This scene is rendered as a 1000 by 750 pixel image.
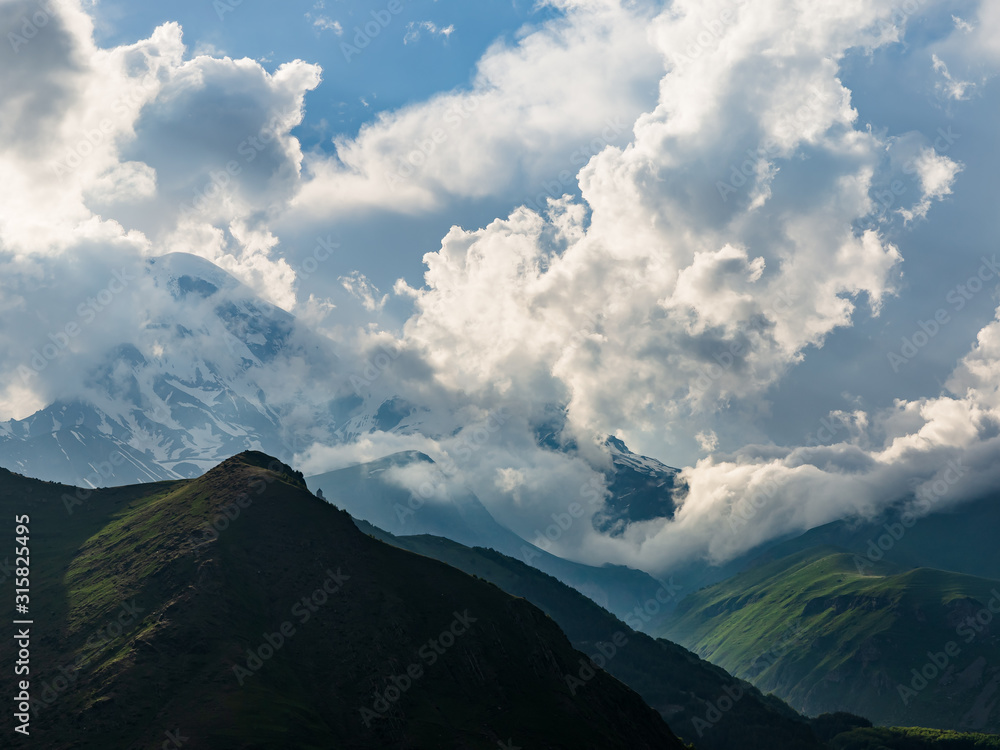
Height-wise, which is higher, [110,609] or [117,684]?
[110,609]

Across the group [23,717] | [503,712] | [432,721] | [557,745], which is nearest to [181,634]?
[23,717]

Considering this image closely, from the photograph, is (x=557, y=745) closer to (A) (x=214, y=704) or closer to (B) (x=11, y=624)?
(A) (x=214, y=704)

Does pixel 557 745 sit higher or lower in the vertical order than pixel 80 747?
lower

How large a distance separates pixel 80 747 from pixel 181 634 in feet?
120

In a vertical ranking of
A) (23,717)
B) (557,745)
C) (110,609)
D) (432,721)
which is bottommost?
(557,745)

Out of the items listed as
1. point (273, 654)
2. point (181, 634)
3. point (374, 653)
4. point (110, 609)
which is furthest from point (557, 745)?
point (110, 609)

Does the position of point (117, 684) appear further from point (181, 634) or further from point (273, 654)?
point (273, 654)

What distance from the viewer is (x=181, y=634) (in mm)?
182125

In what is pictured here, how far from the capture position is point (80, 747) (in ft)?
482

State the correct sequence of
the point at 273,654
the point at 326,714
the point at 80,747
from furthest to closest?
1. the point at 273,654
2. the point at 326,714
3. the point at 80,747

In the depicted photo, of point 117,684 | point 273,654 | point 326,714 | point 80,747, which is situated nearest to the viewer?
point 80,747

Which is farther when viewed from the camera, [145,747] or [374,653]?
[374,653]

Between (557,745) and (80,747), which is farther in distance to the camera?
(557,745)

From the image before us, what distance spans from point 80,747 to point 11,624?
5641 centimetres
